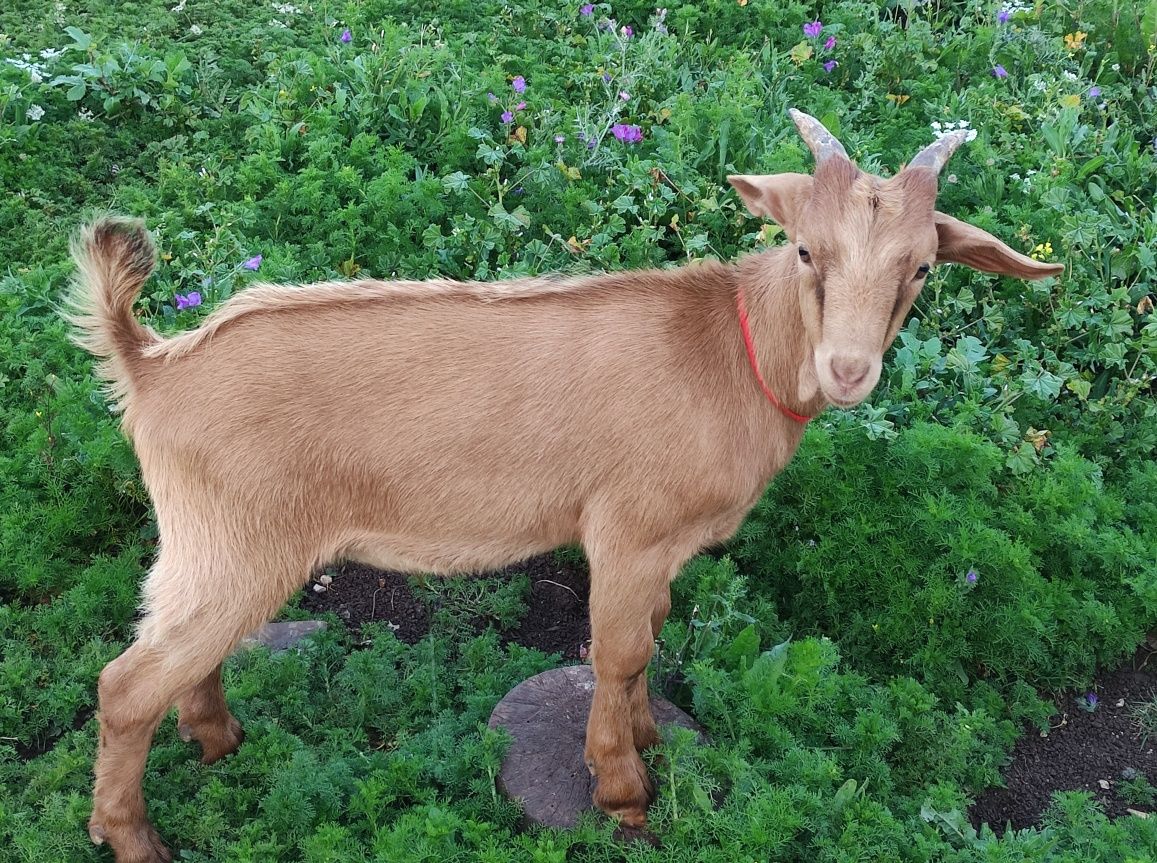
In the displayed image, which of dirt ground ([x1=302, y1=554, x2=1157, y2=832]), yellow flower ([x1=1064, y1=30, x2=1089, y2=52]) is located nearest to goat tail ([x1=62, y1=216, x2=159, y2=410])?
dirt ground ([x1=302, y1=554, x2=1157, y2=832])

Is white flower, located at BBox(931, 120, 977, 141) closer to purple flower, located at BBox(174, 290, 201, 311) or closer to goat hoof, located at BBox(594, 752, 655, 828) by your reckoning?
purple flower, located at BBox(174, 290, 201, 311)

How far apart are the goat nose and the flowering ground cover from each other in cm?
137

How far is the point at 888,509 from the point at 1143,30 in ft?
16.6

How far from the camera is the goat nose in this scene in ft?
9.87

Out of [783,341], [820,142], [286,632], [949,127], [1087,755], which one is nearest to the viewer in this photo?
[820,142]

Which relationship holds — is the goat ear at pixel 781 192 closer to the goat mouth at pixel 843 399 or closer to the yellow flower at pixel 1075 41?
the goat mouth at pixel 843 399

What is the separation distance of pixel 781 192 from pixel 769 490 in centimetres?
201

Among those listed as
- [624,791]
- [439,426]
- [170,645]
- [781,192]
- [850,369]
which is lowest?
[624,791]

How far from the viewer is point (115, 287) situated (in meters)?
3.43

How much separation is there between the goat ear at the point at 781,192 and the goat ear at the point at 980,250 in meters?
0.43

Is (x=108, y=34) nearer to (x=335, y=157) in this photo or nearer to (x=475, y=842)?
(x=335, y=157)

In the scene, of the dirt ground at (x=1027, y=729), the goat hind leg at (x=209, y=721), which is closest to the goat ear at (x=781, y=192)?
the dirt ground at (x=1027, y=729)

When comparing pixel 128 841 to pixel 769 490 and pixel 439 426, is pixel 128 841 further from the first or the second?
pixel 769 490

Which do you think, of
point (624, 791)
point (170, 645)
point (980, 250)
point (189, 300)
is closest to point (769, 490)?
point (624, 791)
